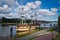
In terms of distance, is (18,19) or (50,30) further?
(50,30)

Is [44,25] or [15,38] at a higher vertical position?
[44,25]

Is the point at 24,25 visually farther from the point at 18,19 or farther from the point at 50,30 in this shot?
the point at 50,30

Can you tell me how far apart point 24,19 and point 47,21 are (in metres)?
0.53

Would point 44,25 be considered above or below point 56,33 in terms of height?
above

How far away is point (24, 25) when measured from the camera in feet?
8.76

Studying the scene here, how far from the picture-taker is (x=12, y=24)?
2.62m

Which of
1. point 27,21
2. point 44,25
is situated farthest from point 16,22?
point 44,25

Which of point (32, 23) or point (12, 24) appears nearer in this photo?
point (12, 24)

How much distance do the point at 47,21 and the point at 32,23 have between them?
0.34m

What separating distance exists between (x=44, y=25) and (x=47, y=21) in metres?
0.12

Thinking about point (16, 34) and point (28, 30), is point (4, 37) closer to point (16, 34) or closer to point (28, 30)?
point (16, 34)

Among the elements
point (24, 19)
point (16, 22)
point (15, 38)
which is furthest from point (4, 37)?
point (24, 19)

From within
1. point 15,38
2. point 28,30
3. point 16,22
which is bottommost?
point 15,38

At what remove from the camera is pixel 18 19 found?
8.85 feet
